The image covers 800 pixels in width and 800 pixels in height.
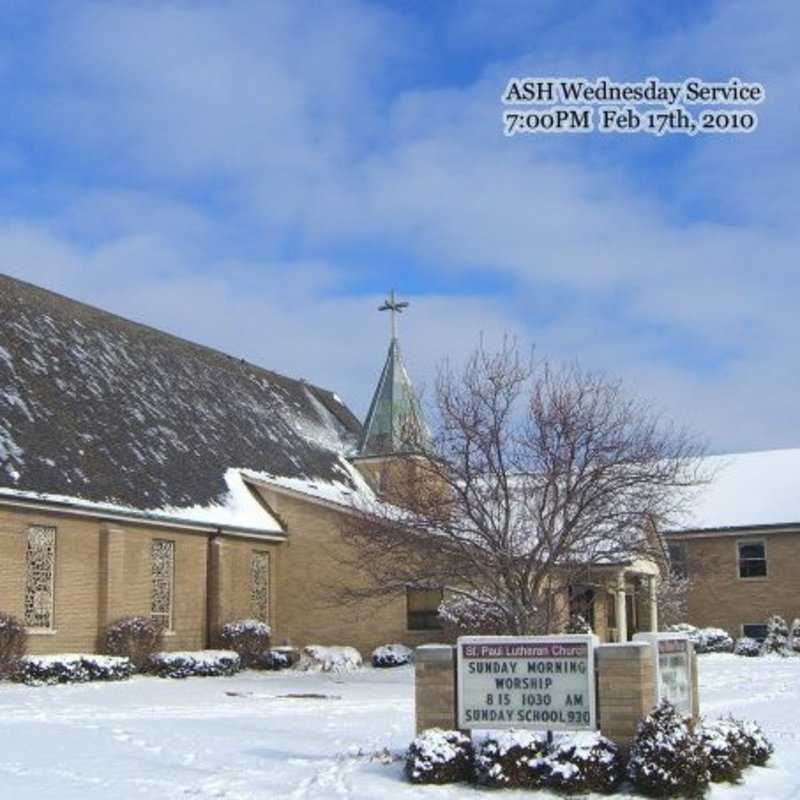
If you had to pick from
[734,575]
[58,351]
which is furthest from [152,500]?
[734,575]

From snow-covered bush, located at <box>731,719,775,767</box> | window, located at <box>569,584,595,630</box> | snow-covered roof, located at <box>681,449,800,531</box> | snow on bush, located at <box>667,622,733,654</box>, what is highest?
snow-covered roof, located at <box>681,449,800,531</box>

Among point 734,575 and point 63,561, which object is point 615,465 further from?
point 734,575

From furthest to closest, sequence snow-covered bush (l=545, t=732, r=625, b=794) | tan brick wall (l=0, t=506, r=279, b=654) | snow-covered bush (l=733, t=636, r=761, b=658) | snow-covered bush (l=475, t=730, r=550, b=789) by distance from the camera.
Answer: snow-covered bush (l=733, t=636, r=761, b=658), tan brick wall (l=0, t=506, r=279, b=654), snow-covered bush (l=475, t=730, r=550, b=789), snow-covered bush (l=545, t=732, r=625, b=794)

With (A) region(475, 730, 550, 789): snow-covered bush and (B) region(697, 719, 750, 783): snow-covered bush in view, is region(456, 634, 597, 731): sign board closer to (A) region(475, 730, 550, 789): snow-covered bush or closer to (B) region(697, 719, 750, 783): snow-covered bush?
(A) region(475, 730, 550, 789): snow-covered bush

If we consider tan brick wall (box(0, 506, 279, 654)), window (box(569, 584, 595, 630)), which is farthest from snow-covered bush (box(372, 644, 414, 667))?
window (box(569, 584, 595, 630))

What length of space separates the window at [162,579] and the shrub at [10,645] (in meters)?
5.67

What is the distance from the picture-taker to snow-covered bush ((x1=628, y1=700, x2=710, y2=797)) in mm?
12305

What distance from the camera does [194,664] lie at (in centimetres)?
2989

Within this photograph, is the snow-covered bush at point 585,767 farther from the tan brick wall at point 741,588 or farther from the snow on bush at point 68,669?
the tan brick wall at point 741,588

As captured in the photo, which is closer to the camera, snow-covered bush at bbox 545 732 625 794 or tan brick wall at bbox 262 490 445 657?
snow-covered bush at bbox 545 732 625 794

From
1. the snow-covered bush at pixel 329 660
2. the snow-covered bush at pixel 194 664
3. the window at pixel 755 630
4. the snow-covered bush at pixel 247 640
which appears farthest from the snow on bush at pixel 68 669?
the window at pixel 755 630

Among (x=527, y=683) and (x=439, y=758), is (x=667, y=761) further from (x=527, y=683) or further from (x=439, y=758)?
(x=439, y=758)

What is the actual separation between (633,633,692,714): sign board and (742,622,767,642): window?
32.9 m

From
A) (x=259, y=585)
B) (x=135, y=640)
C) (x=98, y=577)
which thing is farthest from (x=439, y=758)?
(x=259, y=585)
